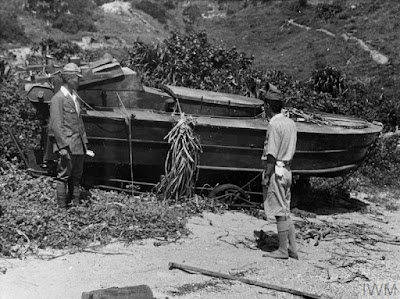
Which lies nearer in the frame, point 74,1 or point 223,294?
point 223,294

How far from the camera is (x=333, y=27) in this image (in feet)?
93.2

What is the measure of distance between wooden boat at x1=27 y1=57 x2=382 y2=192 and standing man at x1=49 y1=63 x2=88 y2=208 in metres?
0.59

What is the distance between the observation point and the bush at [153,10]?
33500 mm

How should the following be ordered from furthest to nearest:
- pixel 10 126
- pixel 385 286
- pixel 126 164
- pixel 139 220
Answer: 1. pixel 10 126
2. pixel 126 164
3. pixel 139 220
4. pixel 385 286

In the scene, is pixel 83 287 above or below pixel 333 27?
below

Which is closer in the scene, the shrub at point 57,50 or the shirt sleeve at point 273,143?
the shirt sleeve at point 273,143

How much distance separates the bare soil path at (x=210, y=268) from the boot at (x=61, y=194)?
107 cm

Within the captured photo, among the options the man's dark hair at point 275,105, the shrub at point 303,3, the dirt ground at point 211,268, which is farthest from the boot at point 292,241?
the shrub at point 303,3

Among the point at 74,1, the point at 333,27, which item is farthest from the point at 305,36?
the point at 74,1

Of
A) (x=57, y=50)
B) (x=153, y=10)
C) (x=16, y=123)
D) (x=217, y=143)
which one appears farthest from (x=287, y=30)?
(x=217, y=143)

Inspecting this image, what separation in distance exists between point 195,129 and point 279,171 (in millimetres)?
1894

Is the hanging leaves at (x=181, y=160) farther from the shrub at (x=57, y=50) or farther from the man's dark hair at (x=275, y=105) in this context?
the shrub at (x=57, y=50)

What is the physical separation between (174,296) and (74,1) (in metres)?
26.7

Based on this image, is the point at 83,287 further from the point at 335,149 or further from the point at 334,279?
the point at 335,149
